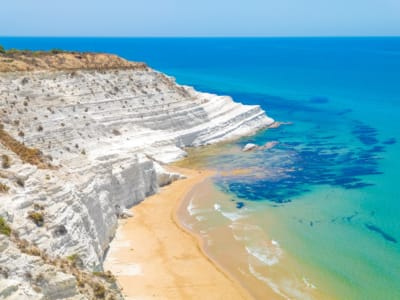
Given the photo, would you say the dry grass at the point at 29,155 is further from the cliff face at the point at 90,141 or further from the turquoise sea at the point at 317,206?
the turquoise sea at the point at 317,206

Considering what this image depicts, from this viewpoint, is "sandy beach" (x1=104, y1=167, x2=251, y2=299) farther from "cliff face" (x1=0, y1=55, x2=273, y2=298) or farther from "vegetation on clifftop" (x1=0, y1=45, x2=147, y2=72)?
"vegetation on clifftop" (x1=0, y1=45, x2=147, y2=72)

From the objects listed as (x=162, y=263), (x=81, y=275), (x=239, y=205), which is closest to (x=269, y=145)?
(x=239, y=205)

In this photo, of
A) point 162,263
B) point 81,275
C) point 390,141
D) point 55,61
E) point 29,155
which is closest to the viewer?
point 81,275

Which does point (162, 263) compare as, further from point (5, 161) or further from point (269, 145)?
point (269, 145)

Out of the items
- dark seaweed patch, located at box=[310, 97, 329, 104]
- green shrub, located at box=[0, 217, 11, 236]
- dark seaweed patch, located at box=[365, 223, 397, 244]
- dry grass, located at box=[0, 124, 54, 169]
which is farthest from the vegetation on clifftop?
dark seaweed patch, located at box=[310, 97, 329, 104]

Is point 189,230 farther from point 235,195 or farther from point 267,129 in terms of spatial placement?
point 267,129

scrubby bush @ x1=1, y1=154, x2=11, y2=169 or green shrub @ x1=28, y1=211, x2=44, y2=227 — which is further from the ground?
scrubby bush @ x1=1, y1=154, x2=11, y2=169

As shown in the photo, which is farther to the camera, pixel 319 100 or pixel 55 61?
pixel 319 100
